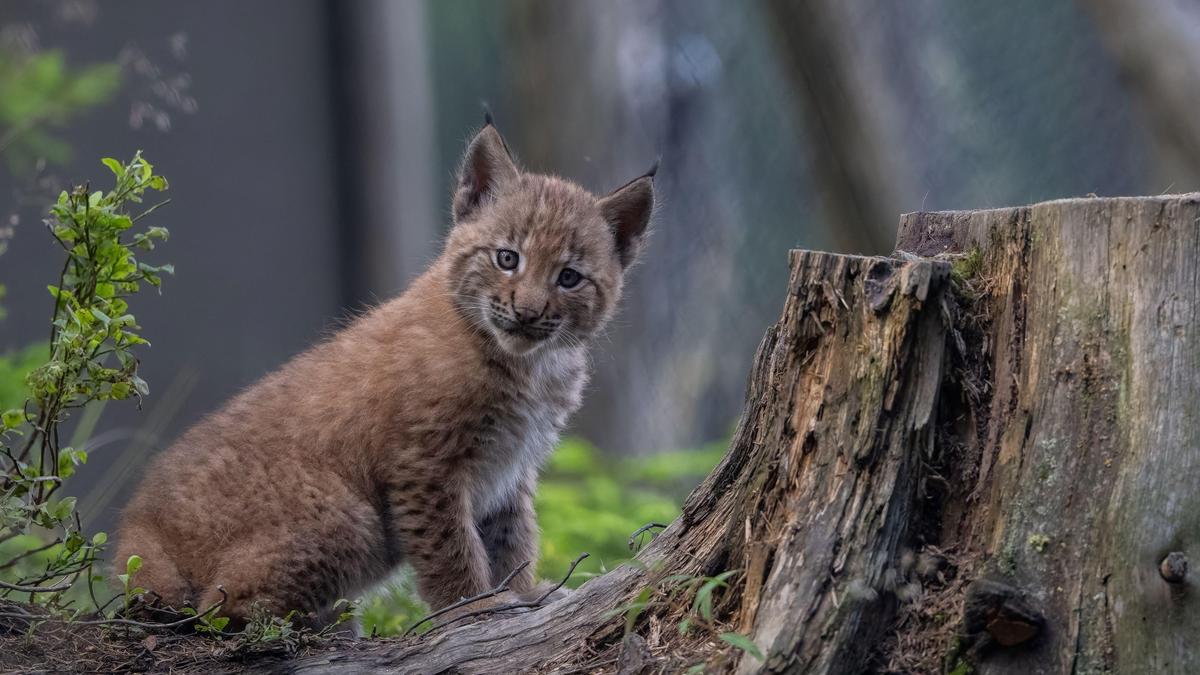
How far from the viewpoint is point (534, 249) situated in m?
4.55

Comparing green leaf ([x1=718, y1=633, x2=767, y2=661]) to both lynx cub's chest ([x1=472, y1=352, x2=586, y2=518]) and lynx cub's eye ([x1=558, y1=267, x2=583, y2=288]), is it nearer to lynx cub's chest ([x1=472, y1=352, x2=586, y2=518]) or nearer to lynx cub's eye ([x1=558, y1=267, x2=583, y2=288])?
lynx cub's chest ([x1=472, y1=352, x2=586, y2=518])

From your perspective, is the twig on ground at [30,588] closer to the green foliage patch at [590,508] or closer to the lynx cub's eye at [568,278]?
the green foliage patch at [590,508]

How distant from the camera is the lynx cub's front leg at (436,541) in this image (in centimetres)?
418

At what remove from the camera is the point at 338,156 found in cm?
809

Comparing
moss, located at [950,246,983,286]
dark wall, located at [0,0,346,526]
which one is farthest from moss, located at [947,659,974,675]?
dark wall, located at [0,0,346,526]

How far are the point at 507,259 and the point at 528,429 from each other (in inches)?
26.8

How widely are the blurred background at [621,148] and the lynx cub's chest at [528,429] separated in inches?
51.7

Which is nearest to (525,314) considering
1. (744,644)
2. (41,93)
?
(744,644)

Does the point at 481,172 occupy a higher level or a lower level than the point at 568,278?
higher

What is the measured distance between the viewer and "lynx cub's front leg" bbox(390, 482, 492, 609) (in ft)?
13.7

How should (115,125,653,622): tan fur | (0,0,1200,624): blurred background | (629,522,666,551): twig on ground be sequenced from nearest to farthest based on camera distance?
(629,522,666,551): twig on ground, (115,125,653,622): tan fur, (0,0,1200,624): blurred background

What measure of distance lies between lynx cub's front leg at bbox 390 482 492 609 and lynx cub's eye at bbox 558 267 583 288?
928 mm

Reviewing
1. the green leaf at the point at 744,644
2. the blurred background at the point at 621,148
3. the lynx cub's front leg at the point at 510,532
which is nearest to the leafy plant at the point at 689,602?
the green leaf at the point at 744,644

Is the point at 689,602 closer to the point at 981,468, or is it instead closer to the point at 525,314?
the point at 981,468
